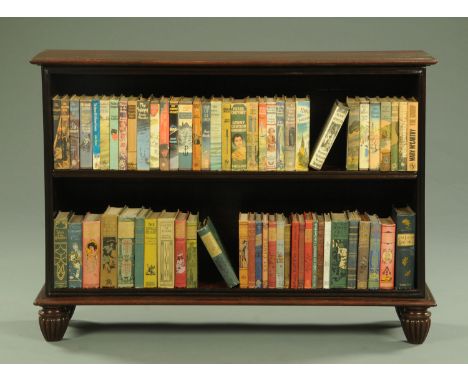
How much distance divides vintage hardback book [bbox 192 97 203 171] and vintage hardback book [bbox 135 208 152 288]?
31cm

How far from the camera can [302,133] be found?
17.7 ft

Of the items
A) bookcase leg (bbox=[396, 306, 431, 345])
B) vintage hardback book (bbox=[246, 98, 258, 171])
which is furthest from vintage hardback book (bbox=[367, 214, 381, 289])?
vintage hardback book (bbox=[246, 98, 258, 171])

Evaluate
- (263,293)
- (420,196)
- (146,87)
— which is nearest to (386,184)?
(420,196)

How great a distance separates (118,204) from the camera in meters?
5.77

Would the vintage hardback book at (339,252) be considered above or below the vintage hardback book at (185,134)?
below

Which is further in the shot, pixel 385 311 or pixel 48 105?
pixel 385 311

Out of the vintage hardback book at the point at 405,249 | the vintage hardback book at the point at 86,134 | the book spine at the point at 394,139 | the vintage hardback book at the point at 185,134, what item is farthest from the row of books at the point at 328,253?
the vintage hardback book at the point at 86,134

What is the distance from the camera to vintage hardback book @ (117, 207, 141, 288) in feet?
17.9

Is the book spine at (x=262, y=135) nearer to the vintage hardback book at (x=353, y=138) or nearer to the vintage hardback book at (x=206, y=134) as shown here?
the vintage hardback book at (x=206, y=134)

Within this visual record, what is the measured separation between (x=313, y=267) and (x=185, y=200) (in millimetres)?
668

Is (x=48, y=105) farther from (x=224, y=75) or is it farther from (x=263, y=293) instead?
(x=263, y=293)

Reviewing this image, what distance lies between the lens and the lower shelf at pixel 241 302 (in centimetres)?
543

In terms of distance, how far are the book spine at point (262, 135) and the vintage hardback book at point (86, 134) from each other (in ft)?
2.21

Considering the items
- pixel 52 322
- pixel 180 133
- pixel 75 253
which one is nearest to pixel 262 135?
pixel 180 133
